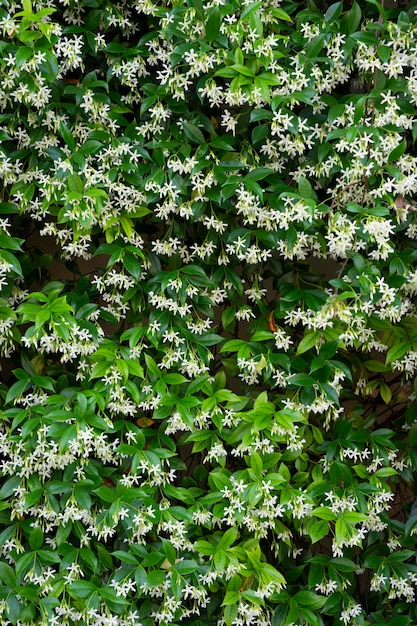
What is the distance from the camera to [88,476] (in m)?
2.20

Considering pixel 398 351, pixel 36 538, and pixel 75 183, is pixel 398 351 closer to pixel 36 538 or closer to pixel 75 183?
pixel 75 183

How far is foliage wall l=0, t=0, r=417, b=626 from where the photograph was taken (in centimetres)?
211

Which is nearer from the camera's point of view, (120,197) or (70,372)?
(120,197)

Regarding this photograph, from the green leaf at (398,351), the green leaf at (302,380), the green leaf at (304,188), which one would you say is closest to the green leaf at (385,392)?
the green leaf at (398,351)

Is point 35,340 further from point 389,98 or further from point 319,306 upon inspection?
point 389,98

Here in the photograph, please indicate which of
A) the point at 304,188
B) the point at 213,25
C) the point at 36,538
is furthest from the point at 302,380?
the point at 213,25

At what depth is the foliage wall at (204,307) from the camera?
2.11 metres

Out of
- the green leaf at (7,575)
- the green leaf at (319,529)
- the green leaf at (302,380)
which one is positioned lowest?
the green leaf at (7,575)

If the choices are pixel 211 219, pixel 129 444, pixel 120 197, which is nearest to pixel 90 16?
pixel 120 197

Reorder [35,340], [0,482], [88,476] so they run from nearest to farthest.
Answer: [35,340] < [88,476] < [0,482]

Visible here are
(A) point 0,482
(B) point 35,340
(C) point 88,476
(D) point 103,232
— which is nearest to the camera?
(B) point 35,340

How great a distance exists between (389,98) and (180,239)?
0.70m

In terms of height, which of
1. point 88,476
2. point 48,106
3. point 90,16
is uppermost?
point 90,16

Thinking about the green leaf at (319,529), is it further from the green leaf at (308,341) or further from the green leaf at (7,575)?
the green leaf at (7,575)
